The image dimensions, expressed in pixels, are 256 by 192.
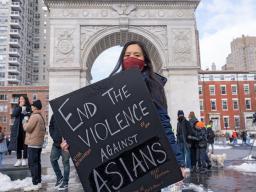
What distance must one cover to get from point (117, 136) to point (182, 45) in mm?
20449

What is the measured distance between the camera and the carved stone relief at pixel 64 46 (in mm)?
21266

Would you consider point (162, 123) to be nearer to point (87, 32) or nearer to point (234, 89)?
point (87, 32)

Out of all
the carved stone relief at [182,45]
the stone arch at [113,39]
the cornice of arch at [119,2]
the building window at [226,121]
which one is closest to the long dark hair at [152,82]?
the stone arch at [113,39]

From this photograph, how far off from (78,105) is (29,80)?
231ft

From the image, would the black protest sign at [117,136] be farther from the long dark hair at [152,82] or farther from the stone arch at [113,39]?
the stone arch at [113,39]

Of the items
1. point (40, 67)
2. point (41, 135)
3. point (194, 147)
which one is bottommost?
point (194, 147)

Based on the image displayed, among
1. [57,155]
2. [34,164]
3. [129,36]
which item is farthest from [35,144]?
[129,36]

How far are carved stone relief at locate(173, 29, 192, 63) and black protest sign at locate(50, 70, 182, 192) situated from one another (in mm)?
19791

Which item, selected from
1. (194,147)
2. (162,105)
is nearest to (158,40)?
(194,147)

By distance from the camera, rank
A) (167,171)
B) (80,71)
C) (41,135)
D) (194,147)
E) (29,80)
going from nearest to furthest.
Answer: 1. (167,171)
2. (41,135)
3. (194,147)
4. (80,71)
5. (29,80)

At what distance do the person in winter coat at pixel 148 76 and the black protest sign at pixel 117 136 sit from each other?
269 millimetres

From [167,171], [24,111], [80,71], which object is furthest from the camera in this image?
[80,71]

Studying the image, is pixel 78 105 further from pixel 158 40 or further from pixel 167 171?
pixel 158 40

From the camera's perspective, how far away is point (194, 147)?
9367mm
